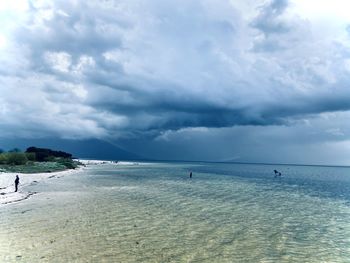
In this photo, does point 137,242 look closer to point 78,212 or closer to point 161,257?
point 161,257

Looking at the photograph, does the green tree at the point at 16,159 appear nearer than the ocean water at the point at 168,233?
No

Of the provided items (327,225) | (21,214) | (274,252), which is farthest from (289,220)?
(21,214)

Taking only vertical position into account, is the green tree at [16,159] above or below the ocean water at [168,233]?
above

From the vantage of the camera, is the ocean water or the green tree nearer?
the ocean water

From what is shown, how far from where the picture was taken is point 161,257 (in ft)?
72.5

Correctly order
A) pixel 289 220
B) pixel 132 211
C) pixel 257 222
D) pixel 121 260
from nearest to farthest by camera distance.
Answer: pixel 121 260 < pixel 257 222 < pixel 289 220 < pixel 132 211

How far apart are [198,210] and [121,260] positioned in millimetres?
23144

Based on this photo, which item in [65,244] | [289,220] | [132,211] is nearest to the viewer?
[65,244]

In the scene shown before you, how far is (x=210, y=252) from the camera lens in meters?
23.6

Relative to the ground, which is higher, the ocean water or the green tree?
the green tree

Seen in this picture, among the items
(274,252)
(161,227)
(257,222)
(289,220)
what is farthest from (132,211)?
(274,252)

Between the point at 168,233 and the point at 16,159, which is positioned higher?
the point at 16,159

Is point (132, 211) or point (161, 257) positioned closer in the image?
point (161, 257)

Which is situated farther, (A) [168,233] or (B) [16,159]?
(B) [16,159]
